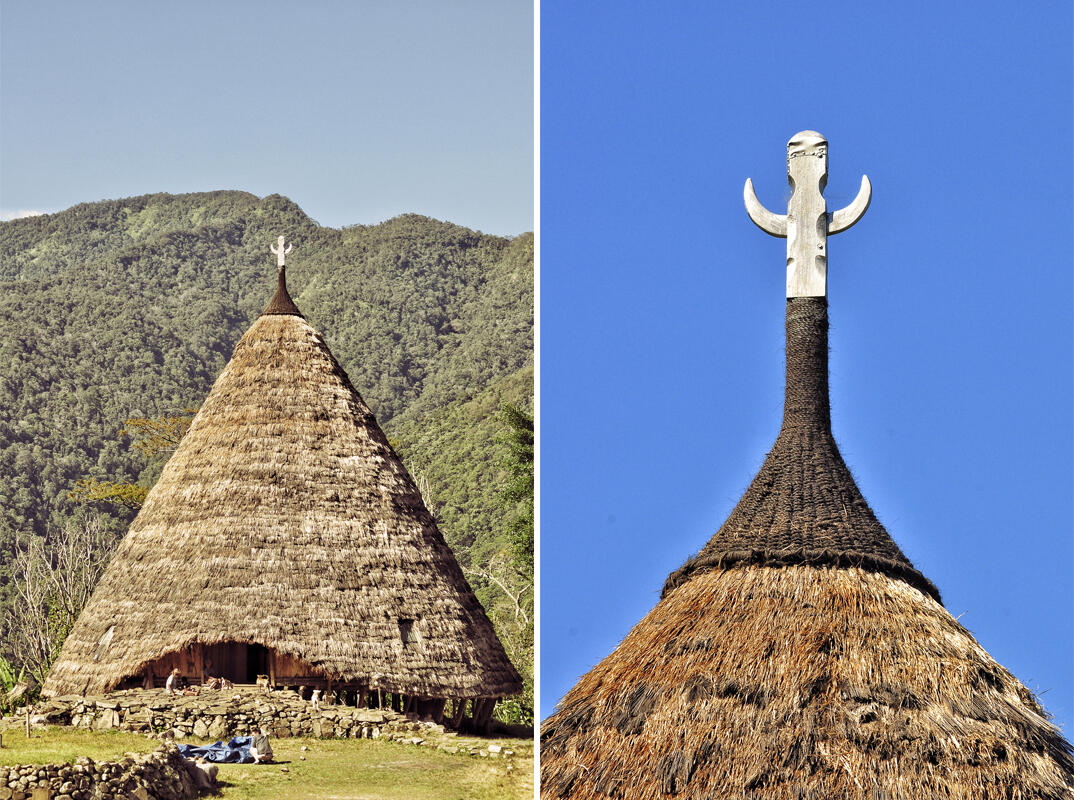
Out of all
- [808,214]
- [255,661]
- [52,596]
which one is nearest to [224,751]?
[255,661]

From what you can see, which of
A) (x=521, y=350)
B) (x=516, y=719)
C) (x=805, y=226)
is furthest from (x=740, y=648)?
(x=521, y=350)

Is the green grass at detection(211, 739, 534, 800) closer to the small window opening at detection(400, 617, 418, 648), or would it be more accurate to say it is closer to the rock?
the rock

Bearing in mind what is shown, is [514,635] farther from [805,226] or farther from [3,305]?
[3,305]

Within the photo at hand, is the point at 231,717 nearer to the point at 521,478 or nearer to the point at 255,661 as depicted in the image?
the point at 255,661

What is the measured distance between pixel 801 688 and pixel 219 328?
4660 centimetres

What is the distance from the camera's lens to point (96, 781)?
1022 cm

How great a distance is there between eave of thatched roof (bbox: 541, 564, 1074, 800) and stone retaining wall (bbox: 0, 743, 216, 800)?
559 cm

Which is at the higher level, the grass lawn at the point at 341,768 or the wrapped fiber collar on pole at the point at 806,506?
the wrapped fiber collar on pole at the point at 806,506

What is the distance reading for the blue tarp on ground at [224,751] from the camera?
40.2ft

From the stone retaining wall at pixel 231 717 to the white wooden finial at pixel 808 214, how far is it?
7.96 m

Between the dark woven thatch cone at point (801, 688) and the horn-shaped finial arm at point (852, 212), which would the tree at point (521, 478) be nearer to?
the horn-shaped finial arm at point (852, 212)

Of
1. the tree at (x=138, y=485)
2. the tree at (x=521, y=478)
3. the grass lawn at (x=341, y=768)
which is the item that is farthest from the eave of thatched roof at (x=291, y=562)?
the tree at (x=138, y=485)

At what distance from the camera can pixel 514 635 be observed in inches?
1004

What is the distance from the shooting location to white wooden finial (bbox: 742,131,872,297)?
23.0 ft
